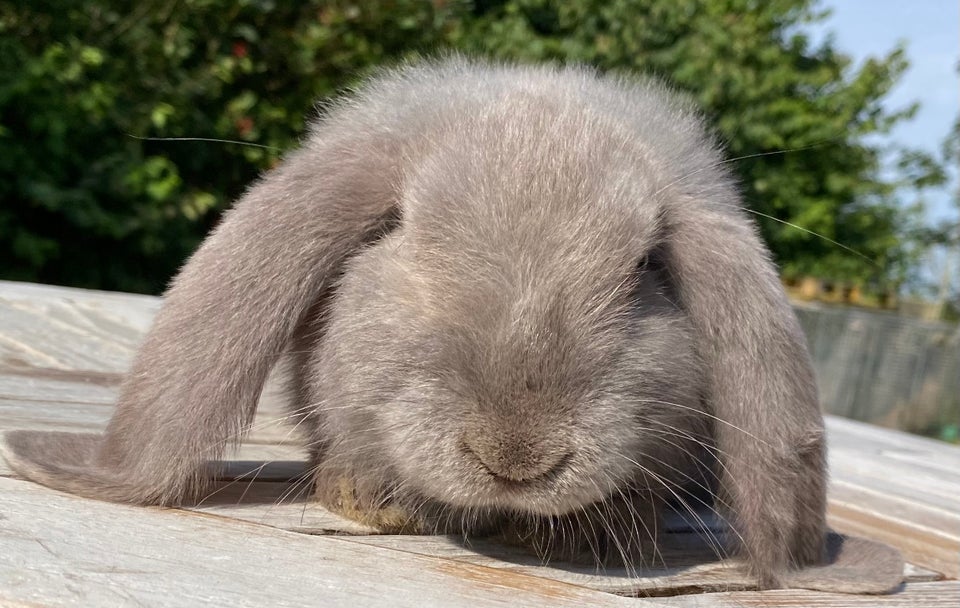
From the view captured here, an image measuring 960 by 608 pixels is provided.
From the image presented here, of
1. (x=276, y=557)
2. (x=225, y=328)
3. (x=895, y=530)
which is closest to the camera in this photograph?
(x=276, y=557)

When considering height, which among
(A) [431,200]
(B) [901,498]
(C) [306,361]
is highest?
(A) [431,200]

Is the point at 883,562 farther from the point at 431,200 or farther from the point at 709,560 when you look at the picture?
the point at 431,200

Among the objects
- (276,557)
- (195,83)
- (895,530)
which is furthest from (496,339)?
(195,83)

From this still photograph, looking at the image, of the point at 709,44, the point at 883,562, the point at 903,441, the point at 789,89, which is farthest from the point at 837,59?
the point at 883,562

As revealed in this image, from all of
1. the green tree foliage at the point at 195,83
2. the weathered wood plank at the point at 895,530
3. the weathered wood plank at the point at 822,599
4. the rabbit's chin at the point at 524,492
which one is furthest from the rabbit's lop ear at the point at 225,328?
the green tree foliage at the point at 195,83

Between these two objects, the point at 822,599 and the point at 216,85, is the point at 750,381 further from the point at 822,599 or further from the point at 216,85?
the point at 216,85

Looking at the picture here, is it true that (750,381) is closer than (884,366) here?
Yes
